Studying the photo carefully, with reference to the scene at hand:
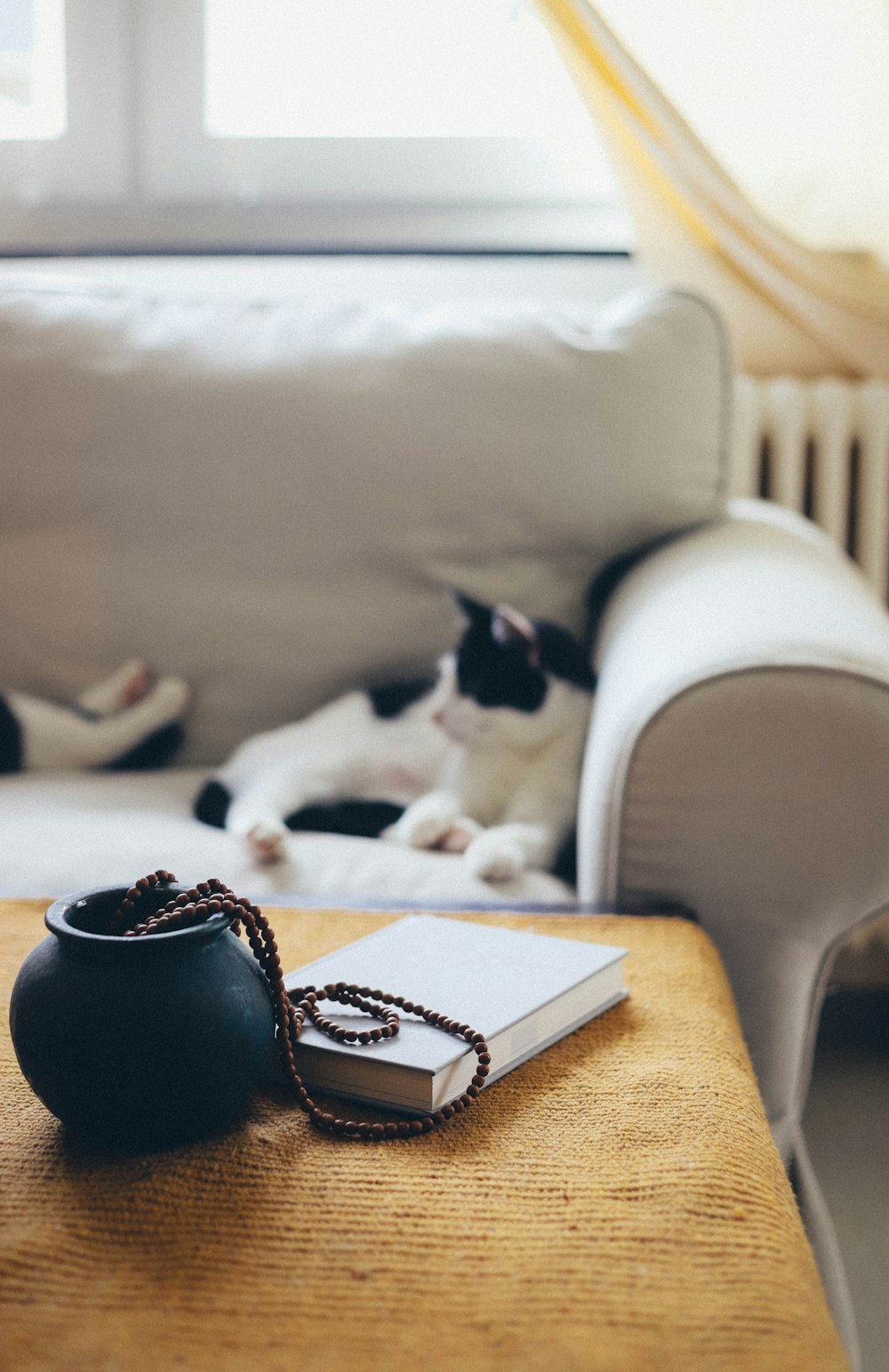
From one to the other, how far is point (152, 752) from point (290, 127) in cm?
120

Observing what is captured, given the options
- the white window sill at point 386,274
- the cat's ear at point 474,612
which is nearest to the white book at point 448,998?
the cat's ear at point 474,612

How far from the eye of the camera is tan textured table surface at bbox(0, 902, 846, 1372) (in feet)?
1.32

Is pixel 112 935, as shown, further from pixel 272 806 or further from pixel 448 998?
pixel 272 806

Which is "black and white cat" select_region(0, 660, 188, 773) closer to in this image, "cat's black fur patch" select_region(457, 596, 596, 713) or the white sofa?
the white sofa

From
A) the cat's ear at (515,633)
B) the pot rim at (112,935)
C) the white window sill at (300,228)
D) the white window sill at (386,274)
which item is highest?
the white window sill at (300,228)

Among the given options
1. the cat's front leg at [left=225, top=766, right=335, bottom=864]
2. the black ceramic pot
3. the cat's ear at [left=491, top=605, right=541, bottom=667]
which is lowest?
the cat's front leg at [left=225, top=766, right=335, bottom=864]

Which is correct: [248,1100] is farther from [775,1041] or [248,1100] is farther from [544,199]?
[544,199]

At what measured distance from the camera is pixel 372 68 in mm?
1959

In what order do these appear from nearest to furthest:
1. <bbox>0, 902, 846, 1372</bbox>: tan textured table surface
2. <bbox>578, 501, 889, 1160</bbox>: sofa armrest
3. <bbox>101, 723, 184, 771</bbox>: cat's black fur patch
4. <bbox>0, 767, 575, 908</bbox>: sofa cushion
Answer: <bbox>0, 902, 846, 1372</bbox>: tan textured table surface → <bbox>578, 501, 889, 1160</bbox>: sofa armrest → <bbox>0, 767, 575, 908</bbox>: sofa cushion → <bbox>101, 723, 184, 771</bbox>: cat's black fur patch

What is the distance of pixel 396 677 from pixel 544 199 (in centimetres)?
100

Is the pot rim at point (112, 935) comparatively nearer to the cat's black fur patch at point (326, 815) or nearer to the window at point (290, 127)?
the cat's black fur patch at point (326, 815)

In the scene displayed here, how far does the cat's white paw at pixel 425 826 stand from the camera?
107cm

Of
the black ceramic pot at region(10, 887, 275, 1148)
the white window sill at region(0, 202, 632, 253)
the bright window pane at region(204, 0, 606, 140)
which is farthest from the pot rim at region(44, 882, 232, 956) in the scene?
the bright window pane at region(204, 0, 606, 140)

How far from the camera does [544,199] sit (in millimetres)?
1930
